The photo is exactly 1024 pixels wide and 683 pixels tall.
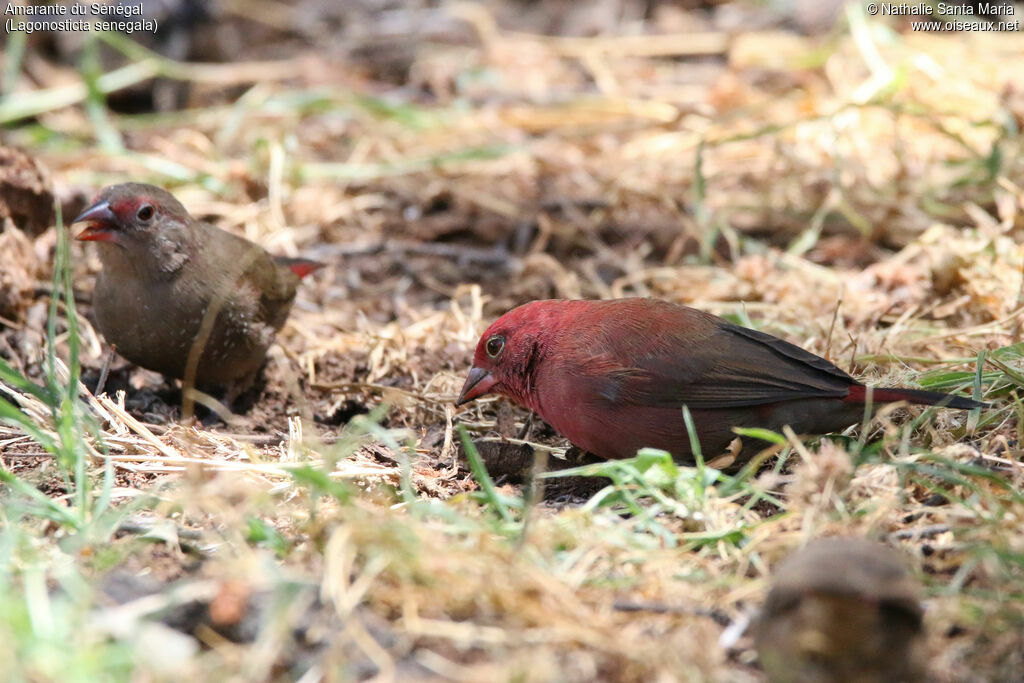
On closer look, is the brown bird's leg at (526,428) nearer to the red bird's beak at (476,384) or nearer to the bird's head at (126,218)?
the red bird's beak at (476,384)

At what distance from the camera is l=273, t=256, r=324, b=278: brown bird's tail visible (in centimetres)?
493

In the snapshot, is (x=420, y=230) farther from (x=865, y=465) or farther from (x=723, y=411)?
(x=865, y=465)

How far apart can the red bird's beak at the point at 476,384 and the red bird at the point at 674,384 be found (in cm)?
21

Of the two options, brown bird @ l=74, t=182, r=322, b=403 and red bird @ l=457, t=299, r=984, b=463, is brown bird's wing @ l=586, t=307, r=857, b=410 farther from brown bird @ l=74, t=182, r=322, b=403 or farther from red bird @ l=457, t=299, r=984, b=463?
brown bird @ l=74, t=182, r=322, b=403

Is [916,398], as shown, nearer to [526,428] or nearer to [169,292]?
[526,428]

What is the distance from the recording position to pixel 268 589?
2.46m

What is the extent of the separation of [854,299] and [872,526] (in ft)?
7.58

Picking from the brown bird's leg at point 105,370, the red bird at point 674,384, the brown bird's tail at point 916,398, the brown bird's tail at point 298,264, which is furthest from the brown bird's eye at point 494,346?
→ the brown bird's leg at point 105,370

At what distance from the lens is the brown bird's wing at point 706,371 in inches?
138

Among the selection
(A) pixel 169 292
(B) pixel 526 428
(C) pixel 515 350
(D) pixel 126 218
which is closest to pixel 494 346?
Answer: (C) pixel 515 350

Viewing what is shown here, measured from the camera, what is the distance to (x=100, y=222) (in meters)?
4.28

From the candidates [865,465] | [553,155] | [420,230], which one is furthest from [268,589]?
[553,155]

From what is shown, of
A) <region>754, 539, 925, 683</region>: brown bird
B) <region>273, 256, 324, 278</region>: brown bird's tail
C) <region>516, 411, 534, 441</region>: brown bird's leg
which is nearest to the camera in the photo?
<region>754, 539, 925, 683</region>: brown bird

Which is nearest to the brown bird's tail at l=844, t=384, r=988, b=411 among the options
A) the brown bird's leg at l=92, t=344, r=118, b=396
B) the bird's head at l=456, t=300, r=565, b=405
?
the bird's head at l=456, t=300, r=565, b=405
